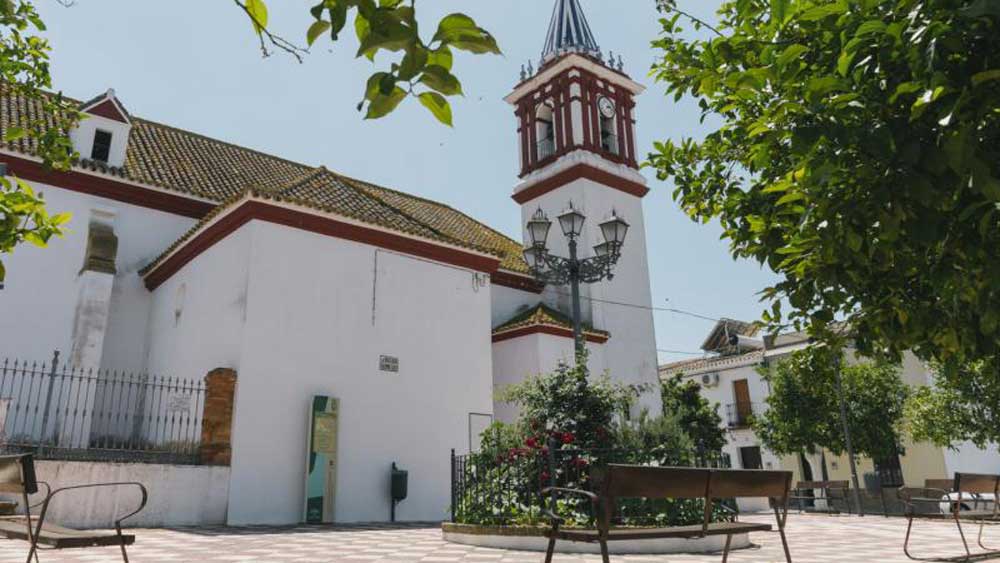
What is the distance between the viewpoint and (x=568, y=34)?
2450 cm

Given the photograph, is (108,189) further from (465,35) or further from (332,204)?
(465,35)

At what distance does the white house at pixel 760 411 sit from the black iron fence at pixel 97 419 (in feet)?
62.3

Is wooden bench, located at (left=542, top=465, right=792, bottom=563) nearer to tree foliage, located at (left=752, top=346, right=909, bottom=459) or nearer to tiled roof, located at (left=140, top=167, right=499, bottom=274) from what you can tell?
tiled roof, located at (left=140, top=167, right=499, bottom=274)

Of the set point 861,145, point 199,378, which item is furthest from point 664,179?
point 199,378

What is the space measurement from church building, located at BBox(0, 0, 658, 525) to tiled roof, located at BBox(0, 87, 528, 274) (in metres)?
0.08

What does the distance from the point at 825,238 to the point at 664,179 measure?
2740 mm

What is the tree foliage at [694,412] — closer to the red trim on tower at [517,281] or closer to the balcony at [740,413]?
the red trim on tower at [517,281]

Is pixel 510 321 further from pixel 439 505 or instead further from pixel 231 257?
pixel 231 257

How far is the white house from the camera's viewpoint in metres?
27.6

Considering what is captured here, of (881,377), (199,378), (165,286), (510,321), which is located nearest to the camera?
(199,378)

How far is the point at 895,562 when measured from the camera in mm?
6867

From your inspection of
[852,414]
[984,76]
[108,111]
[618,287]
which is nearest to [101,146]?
[108,111]

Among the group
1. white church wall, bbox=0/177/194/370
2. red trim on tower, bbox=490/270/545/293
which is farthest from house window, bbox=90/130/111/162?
red trim on tower, bbox=490/270/545/293

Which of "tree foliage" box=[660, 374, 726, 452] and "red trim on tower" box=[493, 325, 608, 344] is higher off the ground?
"red trim on tower" box=[493, 325, 608, 344]
